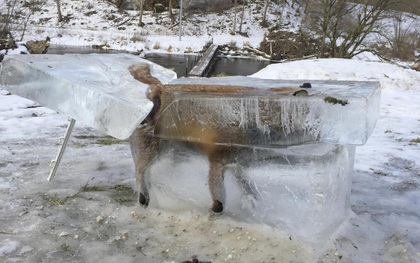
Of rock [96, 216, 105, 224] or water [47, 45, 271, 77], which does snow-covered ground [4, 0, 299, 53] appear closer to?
water [47, 45, 271, 77]

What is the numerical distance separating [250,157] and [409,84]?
8.13 m

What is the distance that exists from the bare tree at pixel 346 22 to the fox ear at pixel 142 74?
15.4m

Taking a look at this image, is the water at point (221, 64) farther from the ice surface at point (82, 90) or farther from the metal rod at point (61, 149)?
the ice surface at point (82, 90)

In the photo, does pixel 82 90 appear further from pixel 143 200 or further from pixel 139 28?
pixel 139 28

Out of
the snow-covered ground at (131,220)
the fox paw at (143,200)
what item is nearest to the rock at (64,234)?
the snow-covered ground at (131,220)

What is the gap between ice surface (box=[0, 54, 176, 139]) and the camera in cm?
236

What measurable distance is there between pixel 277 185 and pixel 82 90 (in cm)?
123

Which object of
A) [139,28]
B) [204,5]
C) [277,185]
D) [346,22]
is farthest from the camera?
[204,5]

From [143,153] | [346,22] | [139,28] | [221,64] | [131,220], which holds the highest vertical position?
[346,22]

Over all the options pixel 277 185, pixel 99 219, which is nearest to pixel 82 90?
pixel 99 219

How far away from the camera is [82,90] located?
2453 millimetres

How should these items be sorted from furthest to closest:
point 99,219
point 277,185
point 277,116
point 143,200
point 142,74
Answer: point 142,74 < point 143,200 < point 99,219 < point 277,185 < point 277,116

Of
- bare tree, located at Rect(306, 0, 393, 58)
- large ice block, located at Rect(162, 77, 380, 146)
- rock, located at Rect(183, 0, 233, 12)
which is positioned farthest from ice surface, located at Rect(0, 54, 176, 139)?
rock, located at Rect(183, 0, 233, 12)

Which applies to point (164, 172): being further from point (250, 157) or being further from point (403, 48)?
point (403, 48)
